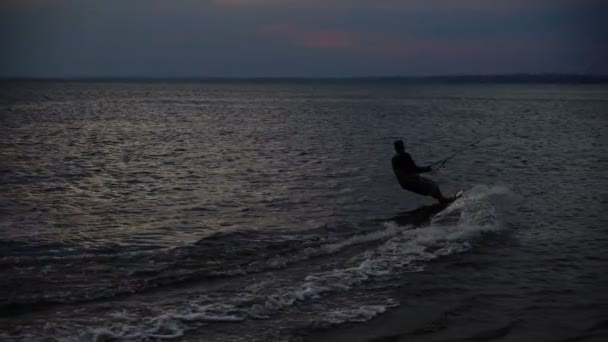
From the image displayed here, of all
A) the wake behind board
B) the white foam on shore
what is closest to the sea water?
the white foam on shore

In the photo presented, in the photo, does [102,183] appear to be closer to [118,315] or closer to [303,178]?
[303,178]

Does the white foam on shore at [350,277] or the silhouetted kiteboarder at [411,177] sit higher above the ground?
the silhouetted kiteboarder at [411,177]

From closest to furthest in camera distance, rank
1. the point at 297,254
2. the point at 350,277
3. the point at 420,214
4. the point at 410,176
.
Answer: the point at 350,277 → the point at 297,254 → the point at 420,214 → the point at 410,176

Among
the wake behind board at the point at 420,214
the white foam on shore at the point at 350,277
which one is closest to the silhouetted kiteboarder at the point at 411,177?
the wake behind board at the point at 420,214

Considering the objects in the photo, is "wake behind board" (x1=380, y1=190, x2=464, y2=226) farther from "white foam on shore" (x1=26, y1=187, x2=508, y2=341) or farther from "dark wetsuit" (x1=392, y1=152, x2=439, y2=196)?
"dark wetsuit" (x1=392, y1=152, x2=439, y2=196)

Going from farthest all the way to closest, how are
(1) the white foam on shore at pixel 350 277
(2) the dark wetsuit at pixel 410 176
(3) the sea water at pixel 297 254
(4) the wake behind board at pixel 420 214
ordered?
1. (2) the dark wetsuit at pixel 410 176
2. (4) the wake behind board at pixel 420 214
3. (3) the sea water at pixel 297 254
4. (1) the white foam on shore at pixel 350 277

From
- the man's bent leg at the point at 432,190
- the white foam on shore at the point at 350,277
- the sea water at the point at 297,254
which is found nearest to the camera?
the white foam on shore at the point at 350,277

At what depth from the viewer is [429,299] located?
1005 centimetres

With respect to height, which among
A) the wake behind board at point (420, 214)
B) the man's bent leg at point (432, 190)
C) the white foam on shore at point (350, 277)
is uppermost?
the man's bent leg at point (432, 190)

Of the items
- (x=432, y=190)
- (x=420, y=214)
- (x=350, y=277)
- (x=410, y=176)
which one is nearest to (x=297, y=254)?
(x=350, y=277)

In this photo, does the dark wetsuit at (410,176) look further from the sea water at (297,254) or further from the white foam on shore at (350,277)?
the white foam on shore at (350,277)

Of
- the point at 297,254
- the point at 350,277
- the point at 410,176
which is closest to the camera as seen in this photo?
the point at 350,277

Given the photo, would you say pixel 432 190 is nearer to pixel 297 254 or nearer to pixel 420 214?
pixel 420 214

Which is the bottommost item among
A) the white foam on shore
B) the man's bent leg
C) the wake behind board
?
the wake behind board
